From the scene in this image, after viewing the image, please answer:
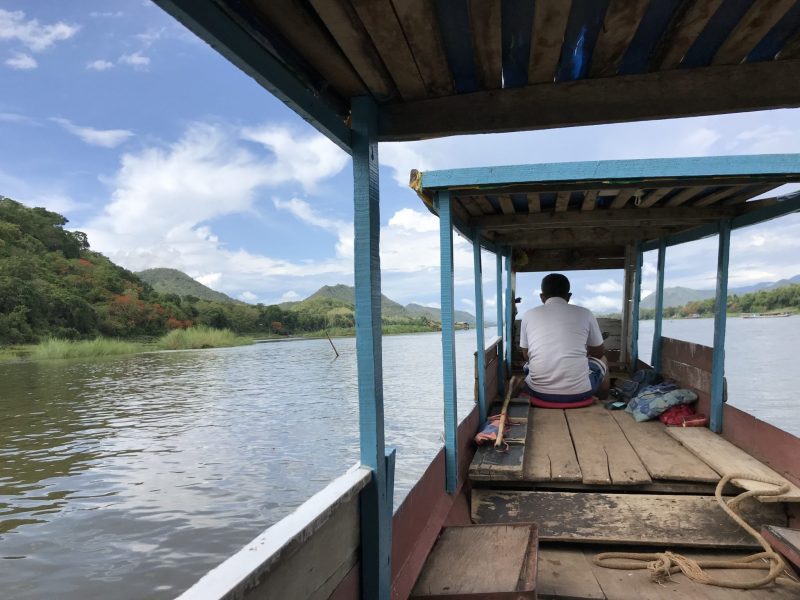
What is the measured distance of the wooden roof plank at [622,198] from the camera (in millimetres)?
4054

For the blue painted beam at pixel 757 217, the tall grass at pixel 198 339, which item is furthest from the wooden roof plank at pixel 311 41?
the tall grass at pixel 198 339

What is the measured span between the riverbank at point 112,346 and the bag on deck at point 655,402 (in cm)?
5050

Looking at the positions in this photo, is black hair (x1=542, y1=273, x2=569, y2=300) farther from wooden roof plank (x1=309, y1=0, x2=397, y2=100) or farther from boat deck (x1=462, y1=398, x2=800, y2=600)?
wooden roof plank (x1=309, y1=0, x2=397, y2=100)

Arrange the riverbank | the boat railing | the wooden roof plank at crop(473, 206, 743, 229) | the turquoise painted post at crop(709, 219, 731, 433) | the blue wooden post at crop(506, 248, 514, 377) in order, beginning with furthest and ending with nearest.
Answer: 1. the riverbank
2. the blue wooden post at crop(506, 248, 514, 377)
3. the wooden roof plank at crop(473, 206, 743, 229)
4. the turquoise painted post at crop(709, 219, 731, 433)
5. the boat railing

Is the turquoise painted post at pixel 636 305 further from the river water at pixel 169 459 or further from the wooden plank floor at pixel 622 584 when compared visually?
the wooden plank floor at pixel 622 584

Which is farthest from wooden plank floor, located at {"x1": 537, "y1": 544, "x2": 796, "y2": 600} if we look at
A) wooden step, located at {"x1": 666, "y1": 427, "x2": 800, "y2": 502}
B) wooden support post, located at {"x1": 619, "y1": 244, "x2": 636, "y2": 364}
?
wooden support post, located at {"x1": 619, "y1": 244, "x2": 636, "y2": 364}

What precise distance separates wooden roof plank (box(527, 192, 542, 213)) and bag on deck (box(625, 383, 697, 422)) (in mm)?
2020

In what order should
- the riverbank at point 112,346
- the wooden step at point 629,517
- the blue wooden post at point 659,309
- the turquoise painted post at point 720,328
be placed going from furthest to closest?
the riverbank at point 112,346 → the blue wooden post at point 659,309 → the turquoise painted post at point 720,328 → the wooden step at point 629,517

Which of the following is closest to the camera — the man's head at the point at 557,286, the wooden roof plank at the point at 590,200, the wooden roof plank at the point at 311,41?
the wooden roof plank at the point at 311,41

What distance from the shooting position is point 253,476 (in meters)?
16.3

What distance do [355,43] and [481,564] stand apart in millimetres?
2166

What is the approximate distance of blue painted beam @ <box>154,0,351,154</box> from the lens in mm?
1151

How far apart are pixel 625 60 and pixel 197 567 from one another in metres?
12.1

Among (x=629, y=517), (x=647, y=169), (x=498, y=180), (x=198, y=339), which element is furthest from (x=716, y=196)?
(x=198, y=339)
